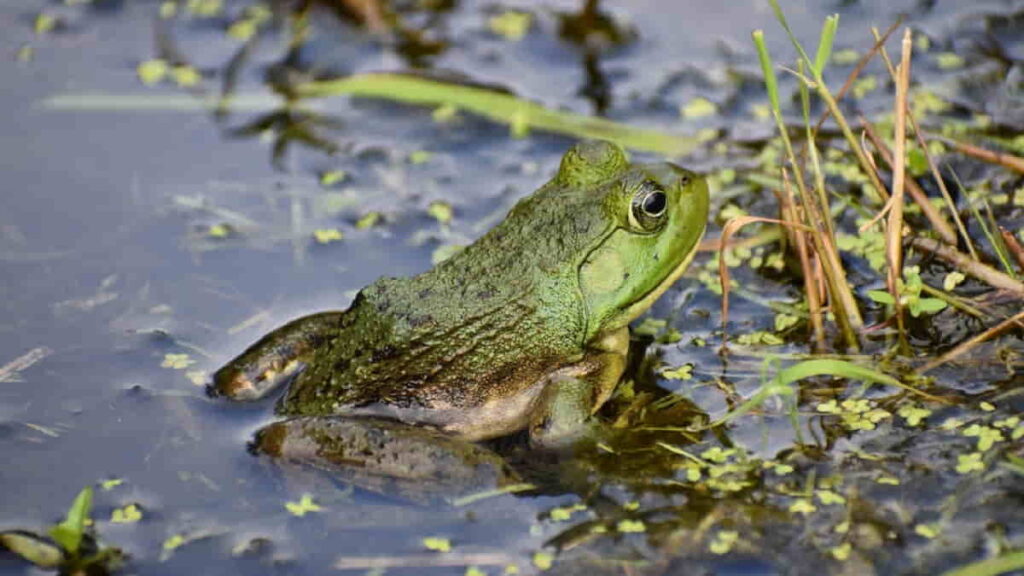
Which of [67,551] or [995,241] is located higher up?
[995,241]

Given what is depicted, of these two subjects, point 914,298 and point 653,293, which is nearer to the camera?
point 914,298

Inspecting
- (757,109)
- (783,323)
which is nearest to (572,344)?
(783,323)

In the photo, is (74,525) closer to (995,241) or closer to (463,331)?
(463,331)

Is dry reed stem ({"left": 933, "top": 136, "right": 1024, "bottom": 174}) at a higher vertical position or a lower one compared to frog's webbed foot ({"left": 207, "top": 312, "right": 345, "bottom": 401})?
higher

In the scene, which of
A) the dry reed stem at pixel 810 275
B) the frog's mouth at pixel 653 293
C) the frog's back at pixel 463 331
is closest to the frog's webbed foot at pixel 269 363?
the frog's back at pixel 463 331

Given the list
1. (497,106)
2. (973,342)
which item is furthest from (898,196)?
(497,106)

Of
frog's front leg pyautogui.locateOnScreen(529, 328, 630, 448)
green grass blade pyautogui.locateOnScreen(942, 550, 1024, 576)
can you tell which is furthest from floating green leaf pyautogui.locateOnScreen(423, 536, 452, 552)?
green grass blade pyautogui.locateOnScreen(942, 550, 1024, 576)

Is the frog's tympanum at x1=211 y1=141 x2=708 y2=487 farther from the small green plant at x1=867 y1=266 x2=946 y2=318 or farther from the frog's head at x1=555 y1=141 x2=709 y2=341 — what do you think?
the small green plant at x1=867 y1=266 x2=946 y2=318
